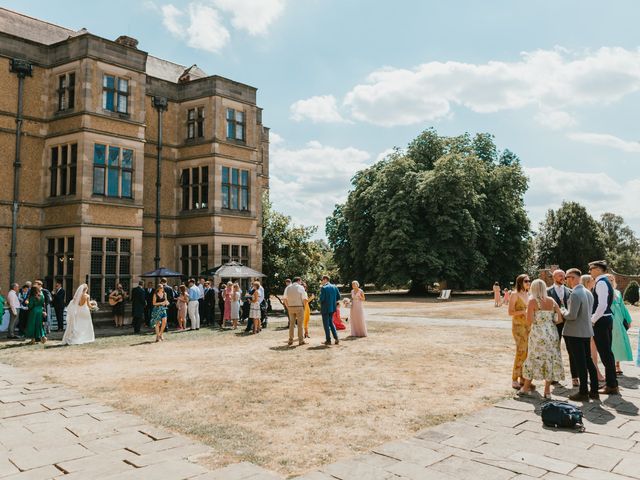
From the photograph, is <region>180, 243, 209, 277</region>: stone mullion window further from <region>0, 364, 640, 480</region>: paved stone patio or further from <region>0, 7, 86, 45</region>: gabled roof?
<region>0, 364, 640, 480</region>: paved stone patio

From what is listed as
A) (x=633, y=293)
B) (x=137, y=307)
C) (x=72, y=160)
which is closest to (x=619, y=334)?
(x=137, y=307)

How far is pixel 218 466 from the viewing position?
4855 mm

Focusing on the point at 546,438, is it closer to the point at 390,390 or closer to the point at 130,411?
the point at 390,390

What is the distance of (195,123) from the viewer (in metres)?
24.2

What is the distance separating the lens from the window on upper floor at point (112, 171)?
19516 mm

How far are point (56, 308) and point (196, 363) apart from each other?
31.5ft

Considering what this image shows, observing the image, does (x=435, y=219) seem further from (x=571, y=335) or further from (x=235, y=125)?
(x=571, y=335)

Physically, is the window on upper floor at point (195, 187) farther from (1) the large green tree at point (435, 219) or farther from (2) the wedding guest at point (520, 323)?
(1) the large green tree at point (435, 219)

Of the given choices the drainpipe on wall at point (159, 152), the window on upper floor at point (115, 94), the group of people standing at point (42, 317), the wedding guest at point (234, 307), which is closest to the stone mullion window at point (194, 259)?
the drainpipe on wall at point (159, 152)

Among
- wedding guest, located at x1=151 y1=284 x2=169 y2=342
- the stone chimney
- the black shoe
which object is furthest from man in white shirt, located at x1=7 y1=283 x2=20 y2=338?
the black shoe

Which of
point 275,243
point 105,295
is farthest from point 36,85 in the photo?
point 275,243

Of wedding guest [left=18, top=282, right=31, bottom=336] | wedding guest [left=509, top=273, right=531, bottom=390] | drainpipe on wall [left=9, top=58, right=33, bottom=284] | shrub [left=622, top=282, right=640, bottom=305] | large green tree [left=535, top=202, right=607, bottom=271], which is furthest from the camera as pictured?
large green tree [left=535, top=202, right=607, bottom=271]

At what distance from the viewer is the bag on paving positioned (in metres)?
6.02

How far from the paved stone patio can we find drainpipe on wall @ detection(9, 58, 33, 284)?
13.8 metres
